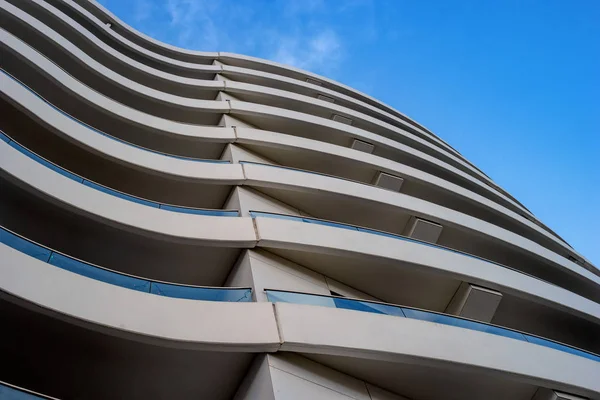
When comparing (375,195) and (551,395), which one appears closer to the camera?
(551,395)

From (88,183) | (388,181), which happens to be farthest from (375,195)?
(88,183)

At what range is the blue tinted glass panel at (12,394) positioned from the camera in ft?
13.6

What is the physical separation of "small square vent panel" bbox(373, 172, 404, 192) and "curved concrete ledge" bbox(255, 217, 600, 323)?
4008 mm

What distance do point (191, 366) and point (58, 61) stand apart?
11625mm

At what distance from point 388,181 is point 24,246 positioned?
9425 millimetres

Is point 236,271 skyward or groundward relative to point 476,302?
groundward

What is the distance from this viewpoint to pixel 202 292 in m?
6.41

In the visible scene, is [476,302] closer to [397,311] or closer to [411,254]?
[411,254]

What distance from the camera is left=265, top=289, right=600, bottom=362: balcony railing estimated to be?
654 centimetres

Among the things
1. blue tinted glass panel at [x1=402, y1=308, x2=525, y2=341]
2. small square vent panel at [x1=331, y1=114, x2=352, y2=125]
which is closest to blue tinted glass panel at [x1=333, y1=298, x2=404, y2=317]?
blue tinted glass panel at [x1=402, y1=308, x2=525, y2=341]

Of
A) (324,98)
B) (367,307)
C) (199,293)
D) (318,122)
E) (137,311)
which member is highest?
(324,98)

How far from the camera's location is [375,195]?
1088 centimetres

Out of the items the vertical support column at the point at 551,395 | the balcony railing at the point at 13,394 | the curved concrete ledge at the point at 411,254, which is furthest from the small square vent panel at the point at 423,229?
the balcony railing at the point at 13,394

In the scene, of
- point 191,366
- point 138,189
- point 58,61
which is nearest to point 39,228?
point 138,189
